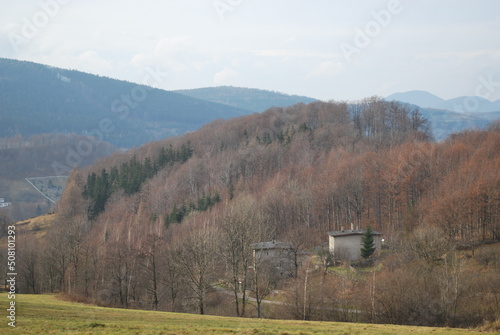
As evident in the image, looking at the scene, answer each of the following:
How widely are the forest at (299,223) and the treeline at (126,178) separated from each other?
0.32m

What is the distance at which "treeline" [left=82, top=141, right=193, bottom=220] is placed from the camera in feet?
329

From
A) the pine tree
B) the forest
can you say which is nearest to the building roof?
the forest

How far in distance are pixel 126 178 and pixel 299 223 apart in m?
49.6

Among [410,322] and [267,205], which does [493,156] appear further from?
[410,322]

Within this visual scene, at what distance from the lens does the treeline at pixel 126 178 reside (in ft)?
329

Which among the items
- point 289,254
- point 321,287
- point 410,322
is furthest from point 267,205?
point 410,322

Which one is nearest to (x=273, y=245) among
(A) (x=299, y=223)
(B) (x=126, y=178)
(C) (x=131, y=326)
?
(A) (x=299, y=223)

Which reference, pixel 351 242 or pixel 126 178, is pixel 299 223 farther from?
pixel 126 178

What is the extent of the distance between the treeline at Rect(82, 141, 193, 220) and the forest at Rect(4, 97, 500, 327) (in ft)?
1.06

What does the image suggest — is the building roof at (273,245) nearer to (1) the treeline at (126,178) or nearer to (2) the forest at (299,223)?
(2) the forest at (299,223)

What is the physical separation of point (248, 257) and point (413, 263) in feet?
48.8

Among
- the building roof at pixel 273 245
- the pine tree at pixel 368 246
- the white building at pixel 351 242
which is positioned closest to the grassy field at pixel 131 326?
the building roof at pixel 273 245

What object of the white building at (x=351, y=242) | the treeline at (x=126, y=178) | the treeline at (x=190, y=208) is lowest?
the white building at (x=351, y=242)

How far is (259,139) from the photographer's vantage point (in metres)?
106
